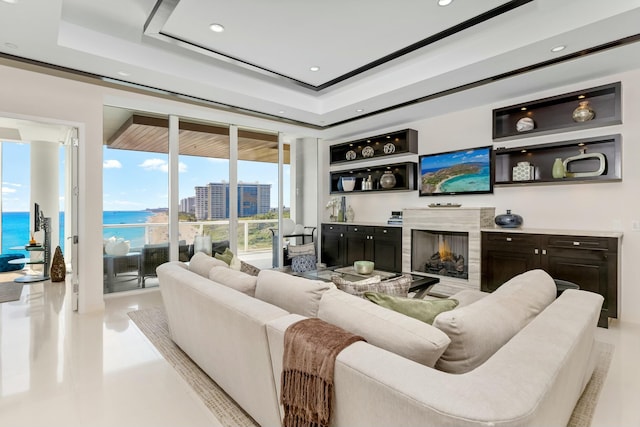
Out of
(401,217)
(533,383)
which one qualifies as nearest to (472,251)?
(401,217)

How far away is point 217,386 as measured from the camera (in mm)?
2377

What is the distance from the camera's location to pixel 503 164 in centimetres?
465

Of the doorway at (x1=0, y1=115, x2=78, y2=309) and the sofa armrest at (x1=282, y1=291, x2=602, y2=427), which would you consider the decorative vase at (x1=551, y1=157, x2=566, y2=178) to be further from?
the doorway at (x1=0, y1=115, x2=78, y2=309)

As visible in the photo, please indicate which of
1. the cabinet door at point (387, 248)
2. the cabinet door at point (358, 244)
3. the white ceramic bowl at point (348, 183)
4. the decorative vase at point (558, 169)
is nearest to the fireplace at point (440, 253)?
the cabinet door at point (387, 248)

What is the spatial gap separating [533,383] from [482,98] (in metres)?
4.25

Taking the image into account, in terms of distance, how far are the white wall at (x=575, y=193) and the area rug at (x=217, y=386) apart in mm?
1261

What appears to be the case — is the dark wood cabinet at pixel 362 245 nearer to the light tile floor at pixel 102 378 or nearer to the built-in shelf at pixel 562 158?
the built-in shelf at pixel 562 158

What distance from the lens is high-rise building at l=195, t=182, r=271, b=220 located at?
18.1ft

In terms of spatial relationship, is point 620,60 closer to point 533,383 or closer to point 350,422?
point 533,383

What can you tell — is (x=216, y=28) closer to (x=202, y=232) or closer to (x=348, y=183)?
(x=202, y=232)

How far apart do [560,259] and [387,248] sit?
2405 mm

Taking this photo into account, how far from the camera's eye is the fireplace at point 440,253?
483cm

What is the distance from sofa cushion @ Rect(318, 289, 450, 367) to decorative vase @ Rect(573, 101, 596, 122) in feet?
12.5

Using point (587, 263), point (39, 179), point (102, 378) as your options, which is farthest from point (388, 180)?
point (39, 179)
